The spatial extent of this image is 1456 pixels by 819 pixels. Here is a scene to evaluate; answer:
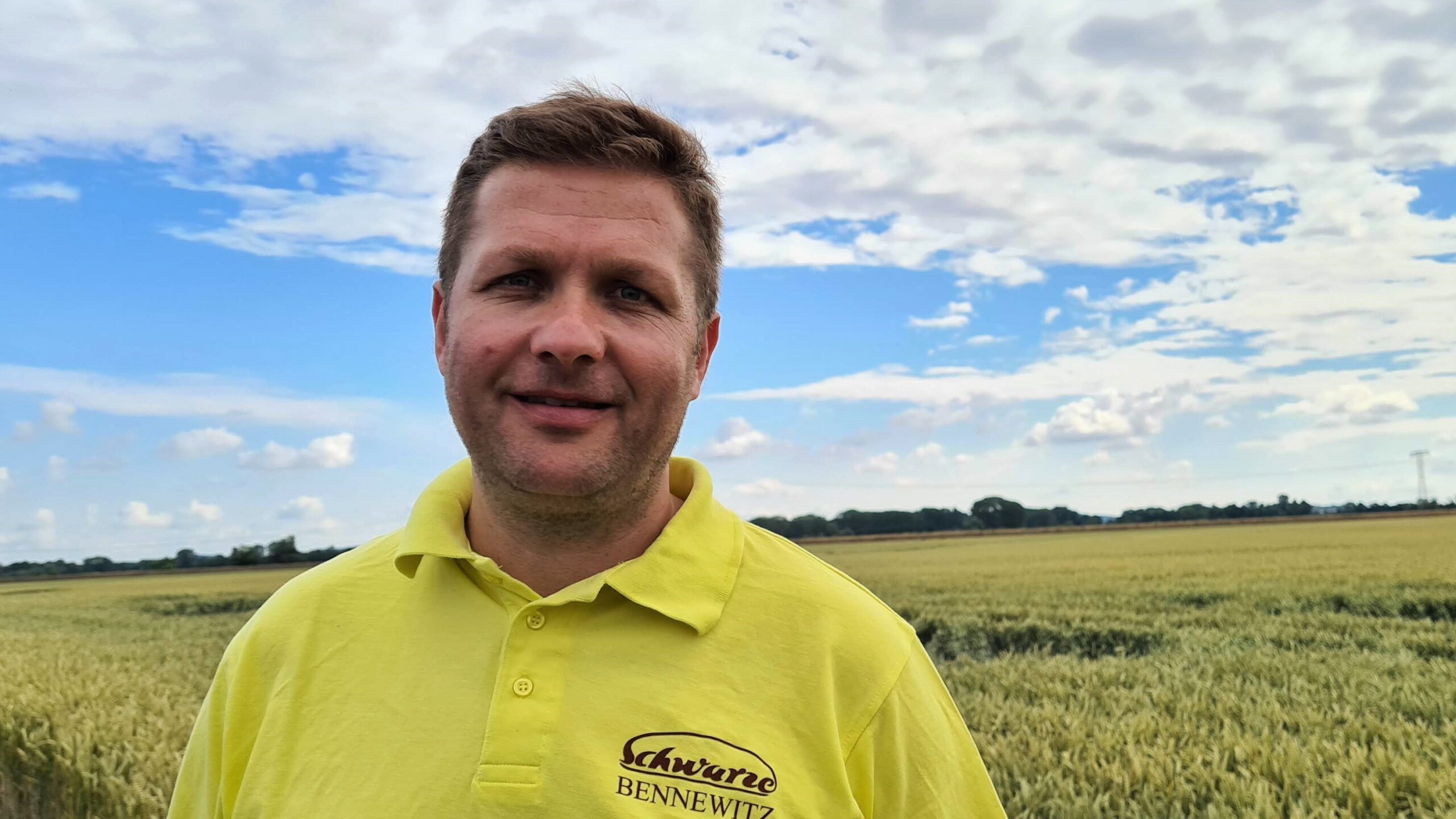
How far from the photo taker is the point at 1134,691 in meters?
6.55

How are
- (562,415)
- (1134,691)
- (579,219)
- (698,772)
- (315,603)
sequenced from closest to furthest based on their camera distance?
1. (698,772)
2. (562,415)
3. (579,219)
4. (315,603)
5. (1134,691)

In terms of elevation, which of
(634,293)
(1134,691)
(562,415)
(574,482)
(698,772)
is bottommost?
(1134,691)

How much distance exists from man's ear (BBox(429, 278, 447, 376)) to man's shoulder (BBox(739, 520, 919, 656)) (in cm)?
87

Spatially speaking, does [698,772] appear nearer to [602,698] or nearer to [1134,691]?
[602,698]

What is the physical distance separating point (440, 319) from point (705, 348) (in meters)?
0.70

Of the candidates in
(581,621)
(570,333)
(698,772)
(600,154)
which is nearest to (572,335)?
(570,333)

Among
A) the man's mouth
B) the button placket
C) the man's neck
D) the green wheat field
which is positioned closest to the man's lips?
the man's mouth

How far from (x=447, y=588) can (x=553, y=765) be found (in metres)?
Answer: 0.51

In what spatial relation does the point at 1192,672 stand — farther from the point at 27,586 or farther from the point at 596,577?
the point at 27,586

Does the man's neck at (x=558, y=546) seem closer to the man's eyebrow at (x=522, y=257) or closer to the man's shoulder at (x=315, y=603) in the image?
the man's shoulder at (x=315, y=603)

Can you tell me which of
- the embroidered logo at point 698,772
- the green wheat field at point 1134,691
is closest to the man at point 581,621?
the embroidered logo at point 698,772

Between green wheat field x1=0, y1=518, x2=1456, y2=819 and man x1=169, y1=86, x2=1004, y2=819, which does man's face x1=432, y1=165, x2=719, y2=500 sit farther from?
green wheat field x1=0, y1=518, x2=1456, y2=819

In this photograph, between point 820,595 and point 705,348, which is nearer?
point 820,595

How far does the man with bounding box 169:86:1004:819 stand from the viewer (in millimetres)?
1787
